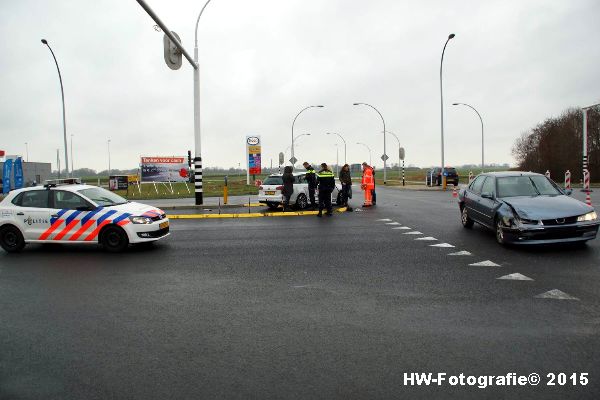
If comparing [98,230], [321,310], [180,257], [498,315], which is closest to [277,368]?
[321,310]

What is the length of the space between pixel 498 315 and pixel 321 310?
6.44ft

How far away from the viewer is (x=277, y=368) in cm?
399

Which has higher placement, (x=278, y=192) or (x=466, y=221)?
(x=278, y=192)

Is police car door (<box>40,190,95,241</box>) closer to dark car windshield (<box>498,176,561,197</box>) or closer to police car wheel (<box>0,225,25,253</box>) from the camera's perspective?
police car wheel (<box>0,225,25,253</box>)

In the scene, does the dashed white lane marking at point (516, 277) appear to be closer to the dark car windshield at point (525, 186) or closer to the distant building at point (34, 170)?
the dark car windshield at point (525, 186)

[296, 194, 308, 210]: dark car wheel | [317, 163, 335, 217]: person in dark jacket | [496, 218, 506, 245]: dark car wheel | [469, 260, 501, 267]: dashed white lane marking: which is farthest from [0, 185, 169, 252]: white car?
[296, 194, 308, 210]: dark car wheel

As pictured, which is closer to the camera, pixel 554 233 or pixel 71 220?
pixel 554 233

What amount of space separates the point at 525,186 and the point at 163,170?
30.4 meters

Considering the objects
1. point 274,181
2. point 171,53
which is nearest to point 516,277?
point 274,181

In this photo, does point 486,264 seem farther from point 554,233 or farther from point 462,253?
point 554,233

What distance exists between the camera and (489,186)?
11055mm

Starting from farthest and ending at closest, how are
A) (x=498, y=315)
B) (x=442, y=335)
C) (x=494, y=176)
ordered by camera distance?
(x=494, y=176)
(x=498, y=315)
(x=442, y=335)

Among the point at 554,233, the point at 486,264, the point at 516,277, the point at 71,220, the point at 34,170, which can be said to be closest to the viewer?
the point at 516,277

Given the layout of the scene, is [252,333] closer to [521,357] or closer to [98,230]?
[521,357]
